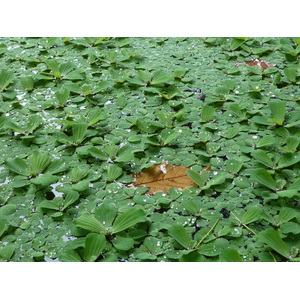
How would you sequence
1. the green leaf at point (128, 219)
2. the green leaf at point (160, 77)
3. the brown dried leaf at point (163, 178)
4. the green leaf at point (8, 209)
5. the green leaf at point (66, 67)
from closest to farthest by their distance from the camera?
the green leaf at point (128, 219) < the green leaf at point (8, 209) < the brown dried leaf at point (163, 178) < the green leaf at point (160, 77) < the green leaf at point (66, 67)

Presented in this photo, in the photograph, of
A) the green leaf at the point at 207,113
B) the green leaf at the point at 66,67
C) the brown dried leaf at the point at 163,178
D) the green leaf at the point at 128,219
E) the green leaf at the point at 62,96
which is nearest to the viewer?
the green leaf at the point at 128,219

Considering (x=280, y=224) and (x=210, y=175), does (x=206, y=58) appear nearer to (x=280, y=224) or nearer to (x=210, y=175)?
(x=210, y=175)

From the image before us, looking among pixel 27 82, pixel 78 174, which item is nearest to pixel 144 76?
pixel 27 82

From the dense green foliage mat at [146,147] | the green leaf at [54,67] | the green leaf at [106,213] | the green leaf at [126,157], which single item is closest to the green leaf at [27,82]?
the dense green foliage mat at [146,147]

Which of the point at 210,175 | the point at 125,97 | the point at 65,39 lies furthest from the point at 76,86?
the point at 210,175

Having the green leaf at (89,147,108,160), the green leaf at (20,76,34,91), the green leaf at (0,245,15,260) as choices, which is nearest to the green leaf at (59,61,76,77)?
the green leaf at (20,76,34,91)

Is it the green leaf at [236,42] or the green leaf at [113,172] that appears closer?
the green leaf at [113,172]

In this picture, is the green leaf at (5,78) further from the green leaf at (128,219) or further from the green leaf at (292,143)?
the green leaf at (292,143)
